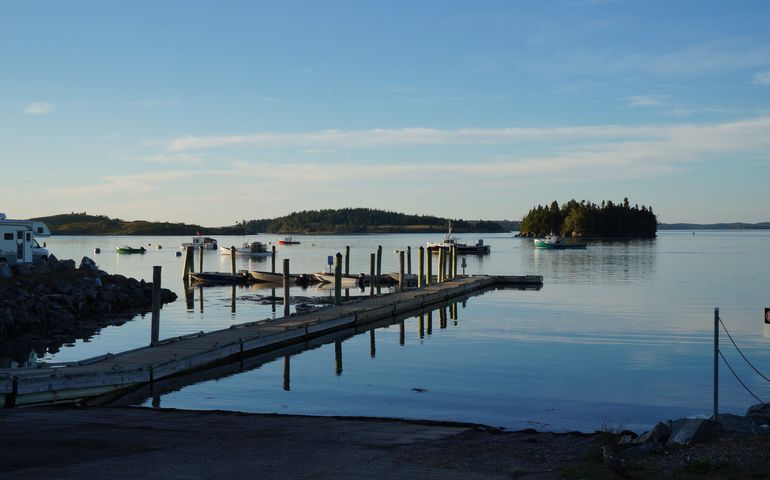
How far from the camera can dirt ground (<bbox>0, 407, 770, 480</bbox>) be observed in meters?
Answer: 10.6

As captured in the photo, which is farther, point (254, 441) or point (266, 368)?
point (266, 368)

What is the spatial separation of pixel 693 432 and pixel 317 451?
18.0ft

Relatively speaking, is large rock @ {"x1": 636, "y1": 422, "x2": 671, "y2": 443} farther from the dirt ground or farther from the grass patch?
the grass patch

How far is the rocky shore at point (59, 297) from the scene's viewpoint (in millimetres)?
35438

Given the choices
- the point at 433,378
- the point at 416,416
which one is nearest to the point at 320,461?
the point at 416,416

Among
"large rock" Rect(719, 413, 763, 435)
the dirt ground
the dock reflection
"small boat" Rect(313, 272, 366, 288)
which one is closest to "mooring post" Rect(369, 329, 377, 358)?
the dock reflection

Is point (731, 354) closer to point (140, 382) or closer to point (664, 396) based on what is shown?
point (664, 396)

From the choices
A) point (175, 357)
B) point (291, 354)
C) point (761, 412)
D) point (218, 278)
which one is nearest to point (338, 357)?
point (291, 354)

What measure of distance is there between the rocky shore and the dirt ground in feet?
72.1

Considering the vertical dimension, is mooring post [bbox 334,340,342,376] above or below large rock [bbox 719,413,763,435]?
below

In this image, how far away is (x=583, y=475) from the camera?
10328 millimetres

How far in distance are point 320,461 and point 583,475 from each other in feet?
11.8

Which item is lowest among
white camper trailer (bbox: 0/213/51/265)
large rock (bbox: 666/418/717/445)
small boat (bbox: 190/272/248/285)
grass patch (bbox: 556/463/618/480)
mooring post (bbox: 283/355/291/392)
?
mooring post (bbox: 283/355/291/392)

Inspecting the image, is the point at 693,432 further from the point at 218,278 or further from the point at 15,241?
the point at 218,278
